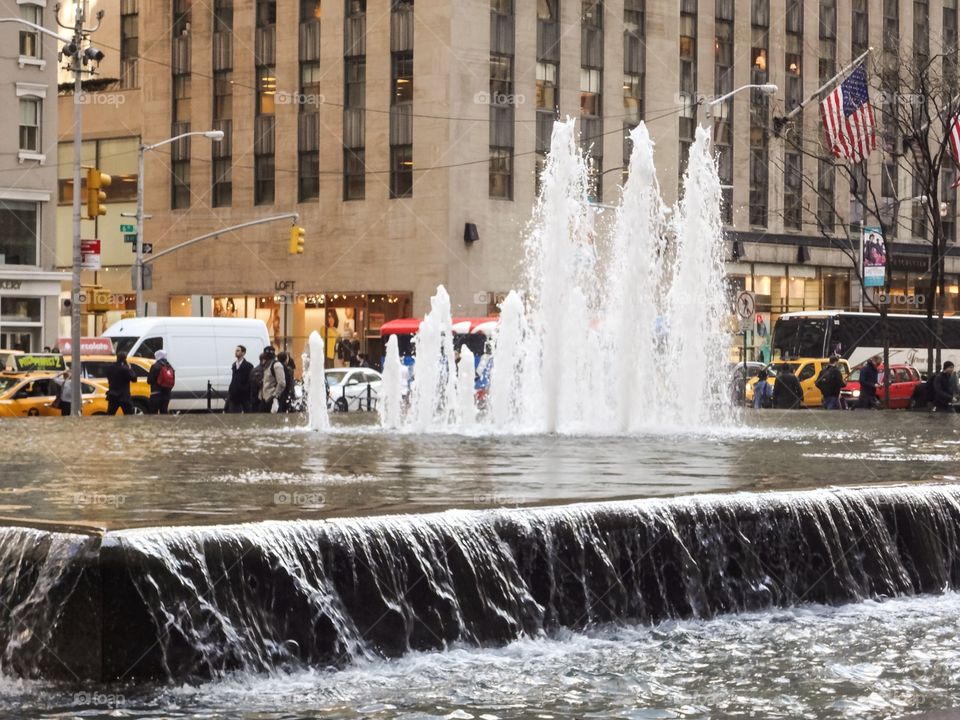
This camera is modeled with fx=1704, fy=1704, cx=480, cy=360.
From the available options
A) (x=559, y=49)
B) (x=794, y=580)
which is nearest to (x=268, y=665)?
(x=794, y=580)

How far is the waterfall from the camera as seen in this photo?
29.2ft

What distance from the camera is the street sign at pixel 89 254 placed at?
124 feet

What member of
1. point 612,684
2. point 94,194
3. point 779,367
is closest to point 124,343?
point 94,194

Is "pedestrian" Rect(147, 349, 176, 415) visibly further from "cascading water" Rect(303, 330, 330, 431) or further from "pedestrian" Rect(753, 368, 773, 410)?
"pedestrian" Rect(753, 368, 773, 410)

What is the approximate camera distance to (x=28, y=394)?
33594 millimetres

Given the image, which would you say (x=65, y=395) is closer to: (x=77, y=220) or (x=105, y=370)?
(x=105, y=370)

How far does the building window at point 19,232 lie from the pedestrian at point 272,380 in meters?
24.8

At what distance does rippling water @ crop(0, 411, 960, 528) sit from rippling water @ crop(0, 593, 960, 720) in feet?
3.65

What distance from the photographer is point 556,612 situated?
35.9ft

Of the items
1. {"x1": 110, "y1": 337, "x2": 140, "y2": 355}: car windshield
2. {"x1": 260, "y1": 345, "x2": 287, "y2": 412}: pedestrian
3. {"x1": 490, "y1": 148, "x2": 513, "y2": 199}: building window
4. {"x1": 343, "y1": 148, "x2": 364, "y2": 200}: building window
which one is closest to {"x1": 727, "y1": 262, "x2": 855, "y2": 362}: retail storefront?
{"x1": 490, "y1": 148, "x2": 513, "y2": 199}: building window

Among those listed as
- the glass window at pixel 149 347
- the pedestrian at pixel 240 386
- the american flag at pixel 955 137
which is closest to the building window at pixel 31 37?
the glass window at pixel 149 347

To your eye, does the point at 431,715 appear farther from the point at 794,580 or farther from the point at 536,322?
the point at 536,322

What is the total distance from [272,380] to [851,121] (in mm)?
13650

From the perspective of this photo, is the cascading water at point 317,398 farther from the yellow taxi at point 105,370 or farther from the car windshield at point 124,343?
the car windshield at point 124,343
